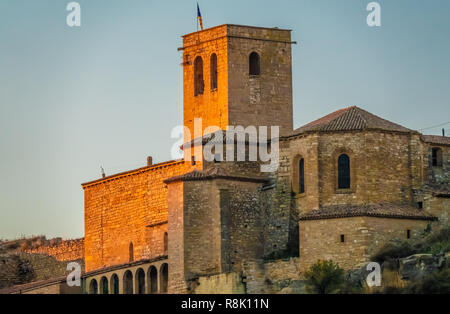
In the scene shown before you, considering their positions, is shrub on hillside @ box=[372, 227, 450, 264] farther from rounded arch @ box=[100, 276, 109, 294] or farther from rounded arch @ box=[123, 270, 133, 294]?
rounded arch @ box=[100, 276, 109, 294]

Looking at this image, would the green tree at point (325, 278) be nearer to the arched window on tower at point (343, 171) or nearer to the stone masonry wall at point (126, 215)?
the arched window on tower at point (343, 171)

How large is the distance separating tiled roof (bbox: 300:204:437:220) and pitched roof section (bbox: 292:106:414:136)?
3225 millimetres

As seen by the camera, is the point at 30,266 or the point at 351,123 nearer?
the point at 351,123

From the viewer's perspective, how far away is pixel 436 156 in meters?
74.2

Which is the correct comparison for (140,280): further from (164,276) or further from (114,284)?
(164,276)

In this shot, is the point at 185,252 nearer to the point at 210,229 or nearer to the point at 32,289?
the point at 210,229

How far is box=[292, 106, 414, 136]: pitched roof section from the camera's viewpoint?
7244 centimetres

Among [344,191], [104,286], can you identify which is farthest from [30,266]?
[344,191]

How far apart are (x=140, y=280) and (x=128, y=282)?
776 millimetres

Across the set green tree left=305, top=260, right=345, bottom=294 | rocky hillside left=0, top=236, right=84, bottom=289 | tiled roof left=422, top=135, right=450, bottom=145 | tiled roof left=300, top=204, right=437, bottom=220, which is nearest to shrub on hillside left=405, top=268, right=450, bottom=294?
green tree left=305, top=260, right=345, bottom=294

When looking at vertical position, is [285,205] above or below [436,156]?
below

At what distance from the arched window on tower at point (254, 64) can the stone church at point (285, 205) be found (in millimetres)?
1152

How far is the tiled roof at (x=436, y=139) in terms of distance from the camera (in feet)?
243

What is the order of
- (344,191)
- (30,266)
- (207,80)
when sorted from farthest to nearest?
(30,266) < (207,80) < (344,191)
